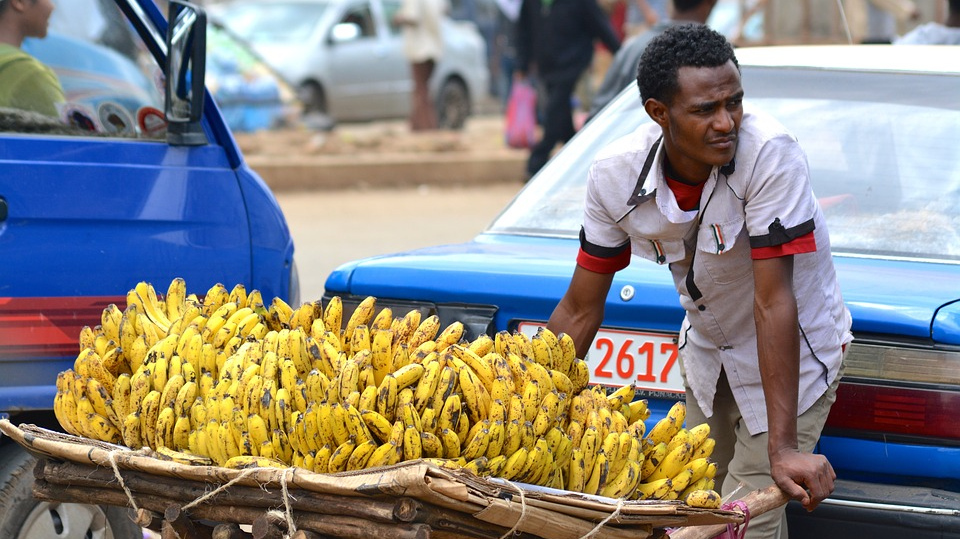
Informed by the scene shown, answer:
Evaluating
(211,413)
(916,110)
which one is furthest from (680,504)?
(916,110)

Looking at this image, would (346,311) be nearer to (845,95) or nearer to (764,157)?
(764,157)

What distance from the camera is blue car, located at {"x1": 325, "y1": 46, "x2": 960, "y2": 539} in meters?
3.03

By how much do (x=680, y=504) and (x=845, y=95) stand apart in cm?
209

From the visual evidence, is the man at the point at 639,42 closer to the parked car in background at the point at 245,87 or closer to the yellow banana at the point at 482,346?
the yellow banana at the point at 482,346

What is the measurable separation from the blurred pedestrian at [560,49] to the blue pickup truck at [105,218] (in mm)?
5778

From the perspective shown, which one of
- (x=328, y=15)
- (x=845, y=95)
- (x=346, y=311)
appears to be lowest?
(x=328, y=15)

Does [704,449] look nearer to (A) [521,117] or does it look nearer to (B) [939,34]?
(B) [939,34]

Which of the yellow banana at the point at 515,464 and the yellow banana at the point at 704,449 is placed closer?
the yellow banana at the point at 515,464

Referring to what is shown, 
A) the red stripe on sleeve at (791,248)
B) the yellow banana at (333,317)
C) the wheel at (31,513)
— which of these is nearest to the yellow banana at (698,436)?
the red stripe on sleeve at (791,248)

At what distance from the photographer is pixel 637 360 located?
132 inches

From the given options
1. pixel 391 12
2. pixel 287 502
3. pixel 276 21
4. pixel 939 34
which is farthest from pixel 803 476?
pixel 391 12

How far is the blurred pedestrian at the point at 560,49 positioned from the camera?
383 inches

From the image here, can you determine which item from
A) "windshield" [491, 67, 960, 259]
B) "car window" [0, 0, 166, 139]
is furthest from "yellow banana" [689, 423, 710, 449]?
"car window" [0, 0, 166, 139]

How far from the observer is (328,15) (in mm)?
16531
